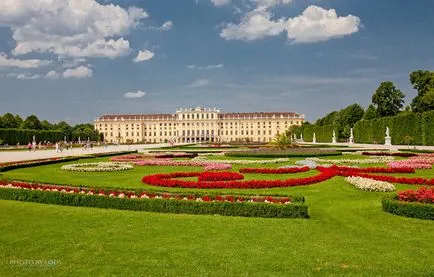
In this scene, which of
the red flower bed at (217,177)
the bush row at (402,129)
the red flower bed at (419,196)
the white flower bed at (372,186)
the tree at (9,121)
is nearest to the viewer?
the red flower bed at (419,196)

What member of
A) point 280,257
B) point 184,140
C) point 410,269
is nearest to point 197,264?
point 280,257

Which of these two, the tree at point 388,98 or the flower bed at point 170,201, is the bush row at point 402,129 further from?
the flower bed at point 170,201

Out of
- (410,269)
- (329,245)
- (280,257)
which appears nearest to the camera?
(410,269)

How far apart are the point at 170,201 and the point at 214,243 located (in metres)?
1.99

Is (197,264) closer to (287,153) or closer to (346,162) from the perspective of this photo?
(346,162)

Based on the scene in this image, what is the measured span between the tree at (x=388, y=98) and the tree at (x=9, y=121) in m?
53.1

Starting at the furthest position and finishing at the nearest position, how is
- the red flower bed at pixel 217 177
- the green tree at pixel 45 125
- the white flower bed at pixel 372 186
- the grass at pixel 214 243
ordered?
the green tree at pixel 45 125, the red flower bed at pixel 217 177, the white flower bed at pixel 372 186, the grass at pixel 214 243

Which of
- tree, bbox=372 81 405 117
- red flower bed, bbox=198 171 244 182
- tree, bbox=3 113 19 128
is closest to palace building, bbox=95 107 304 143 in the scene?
tree, bbox=3 113 19 128

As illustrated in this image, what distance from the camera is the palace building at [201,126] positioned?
370 feet

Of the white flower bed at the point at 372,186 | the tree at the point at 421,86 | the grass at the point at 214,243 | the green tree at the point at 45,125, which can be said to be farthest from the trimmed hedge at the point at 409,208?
the green tree at the point at 45,125

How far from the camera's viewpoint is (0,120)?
62219mm

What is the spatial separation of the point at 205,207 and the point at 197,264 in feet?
7.90

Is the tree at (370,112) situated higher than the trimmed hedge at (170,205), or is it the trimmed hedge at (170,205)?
the tree at (370,112)

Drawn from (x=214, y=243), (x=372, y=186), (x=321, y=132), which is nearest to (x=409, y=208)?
(x=372, y=186)
